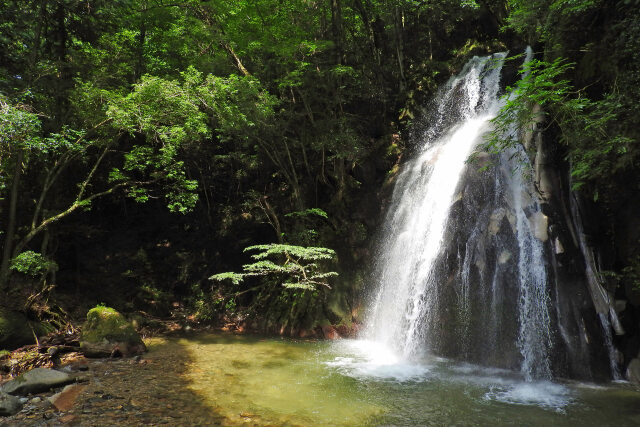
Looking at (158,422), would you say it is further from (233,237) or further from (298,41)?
(298,41)

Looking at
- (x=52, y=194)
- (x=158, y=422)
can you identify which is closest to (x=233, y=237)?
(x=52, y=194)

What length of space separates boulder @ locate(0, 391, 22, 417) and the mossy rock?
2.95 meters

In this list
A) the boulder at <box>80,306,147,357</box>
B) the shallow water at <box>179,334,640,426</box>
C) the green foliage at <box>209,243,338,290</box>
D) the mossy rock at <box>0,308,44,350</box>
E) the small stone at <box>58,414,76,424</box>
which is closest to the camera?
the small stone at <box>58,414,76,424</box>

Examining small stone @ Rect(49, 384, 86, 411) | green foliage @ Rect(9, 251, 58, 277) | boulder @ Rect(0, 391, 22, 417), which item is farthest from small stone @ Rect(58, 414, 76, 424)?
green foliage @ Rect(9, 251, 58, 277)

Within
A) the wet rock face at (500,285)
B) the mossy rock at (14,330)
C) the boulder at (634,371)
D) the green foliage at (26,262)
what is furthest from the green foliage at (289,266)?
the boulder at (634,371)

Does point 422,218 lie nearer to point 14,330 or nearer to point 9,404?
point 9,404

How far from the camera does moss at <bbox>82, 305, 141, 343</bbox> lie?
750cm

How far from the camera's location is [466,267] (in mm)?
7934

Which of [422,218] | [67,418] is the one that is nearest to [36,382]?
[67,418]

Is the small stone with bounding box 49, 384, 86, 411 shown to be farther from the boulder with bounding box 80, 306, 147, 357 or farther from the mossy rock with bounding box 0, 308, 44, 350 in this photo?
the mossy rock with bounding box 0, 308, 44, 350

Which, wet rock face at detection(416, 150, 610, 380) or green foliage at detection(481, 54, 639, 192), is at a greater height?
green foliage at detection(481, 54, 639, 192)

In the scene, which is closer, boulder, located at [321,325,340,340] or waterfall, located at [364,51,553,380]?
waterfall, located at [364,51,553,380]

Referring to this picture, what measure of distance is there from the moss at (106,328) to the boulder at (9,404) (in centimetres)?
262

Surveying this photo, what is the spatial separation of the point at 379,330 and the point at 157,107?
833cm
